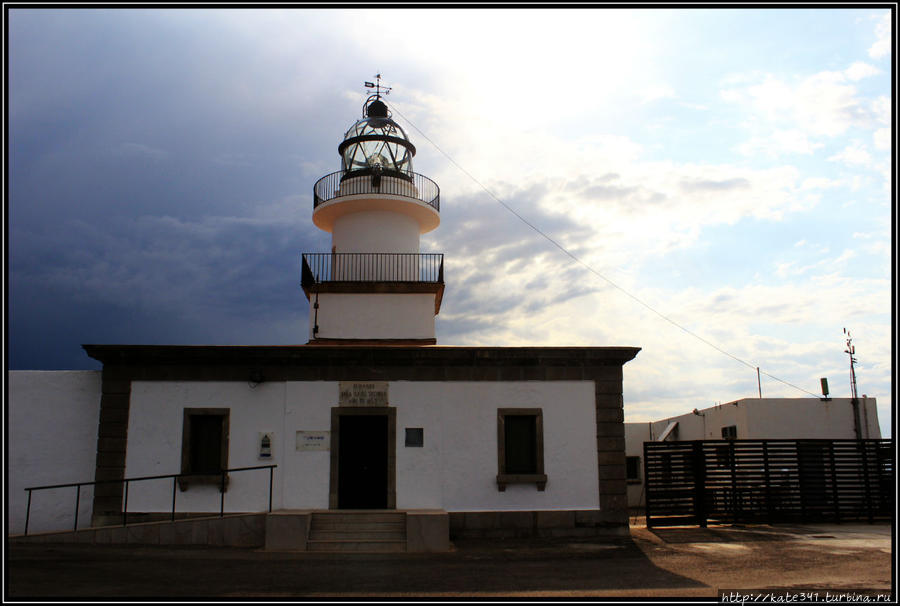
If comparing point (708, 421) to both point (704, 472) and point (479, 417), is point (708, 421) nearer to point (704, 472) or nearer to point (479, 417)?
point (704, 472)

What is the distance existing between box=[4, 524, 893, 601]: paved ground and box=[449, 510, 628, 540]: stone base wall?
0.56m

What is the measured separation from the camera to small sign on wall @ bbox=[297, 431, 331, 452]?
1332 centimetres

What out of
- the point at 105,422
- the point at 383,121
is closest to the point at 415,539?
the point at 105,422

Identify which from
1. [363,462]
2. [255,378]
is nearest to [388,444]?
[363,462]

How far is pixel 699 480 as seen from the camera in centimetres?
1481

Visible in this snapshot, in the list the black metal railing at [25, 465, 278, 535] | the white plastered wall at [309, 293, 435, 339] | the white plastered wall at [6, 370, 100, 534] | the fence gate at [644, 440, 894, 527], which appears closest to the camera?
the black metal railing at [25, 465, 278, 535]

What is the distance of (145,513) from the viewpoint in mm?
12938

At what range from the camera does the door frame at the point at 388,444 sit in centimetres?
1315

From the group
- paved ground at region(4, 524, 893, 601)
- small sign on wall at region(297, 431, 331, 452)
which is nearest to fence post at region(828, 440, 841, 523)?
paved ground at region(4, 524, 893, 601)

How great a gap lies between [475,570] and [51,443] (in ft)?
30.1

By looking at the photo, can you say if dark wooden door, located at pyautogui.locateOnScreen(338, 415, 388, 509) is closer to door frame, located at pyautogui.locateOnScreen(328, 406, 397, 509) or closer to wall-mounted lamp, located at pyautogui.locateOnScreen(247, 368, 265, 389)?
door frame, located at pyautogui.locateOnScreen(328, 406, 397, 509)

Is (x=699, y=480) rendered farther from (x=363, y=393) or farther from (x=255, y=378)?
(x=255, y=378)

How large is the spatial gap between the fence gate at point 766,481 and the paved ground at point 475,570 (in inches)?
89.7

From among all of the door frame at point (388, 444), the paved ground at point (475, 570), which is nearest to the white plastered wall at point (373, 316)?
the door frame at point (388, 444)
